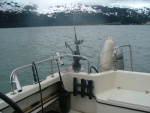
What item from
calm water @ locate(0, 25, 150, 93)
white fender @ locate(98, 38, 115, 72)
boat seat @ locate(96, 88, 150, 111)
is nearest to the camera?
boat seat @ locate(96, 88, 150, 111)

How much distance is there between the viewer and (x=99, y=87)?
366 cm

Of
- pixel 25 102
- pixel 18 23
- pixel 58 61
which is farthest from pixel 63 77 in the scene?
pixel 18 23

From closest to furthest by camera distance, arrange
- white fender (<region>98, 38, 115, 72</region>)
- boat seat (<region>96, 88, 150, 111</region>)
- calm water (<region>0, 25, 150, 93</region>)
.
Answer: boat seat (<region>96, 88, 150, 111</region>), white fender (<region>98, 38, 115, 72</region>), calm water (<region>0, 25, 150, 93</region>)

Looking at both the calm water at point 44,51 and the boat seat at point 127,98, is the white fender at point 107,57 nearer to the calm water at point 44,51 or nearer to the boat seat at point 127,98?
the boat seat at point 127,98

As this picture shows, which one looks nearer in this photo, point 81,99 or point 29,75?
point 81,99

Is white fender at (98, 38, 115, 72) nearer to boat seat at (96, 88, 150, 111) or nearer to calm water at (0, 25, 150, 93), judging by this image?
boat seat at (96, 88, 150, 111)

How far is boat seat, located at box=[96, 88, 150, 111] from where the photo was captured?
3.09 metres

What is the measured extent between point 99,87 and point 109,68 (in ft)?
2.51

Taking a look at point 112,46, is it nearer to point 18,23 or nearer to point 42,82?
point 42,82

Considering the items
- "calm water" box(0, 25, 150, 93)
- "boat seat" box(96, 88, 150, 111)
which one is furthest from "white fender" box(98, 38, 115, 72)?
"calm water" box(0, 25, 150, 93)

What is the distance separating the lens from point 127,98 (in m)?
3.34

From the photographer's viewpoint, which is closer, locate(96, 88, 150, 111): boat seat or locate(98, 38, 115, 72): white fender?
locate(96, 88, 150, 111): boat seat

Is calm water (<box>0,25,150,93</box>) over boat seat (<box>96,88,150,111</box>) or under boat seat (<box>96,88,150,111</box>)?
under

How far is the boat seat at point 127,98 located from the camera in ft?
10.2
